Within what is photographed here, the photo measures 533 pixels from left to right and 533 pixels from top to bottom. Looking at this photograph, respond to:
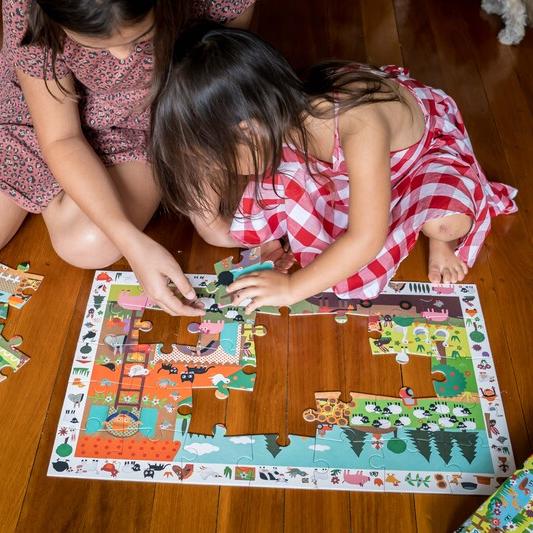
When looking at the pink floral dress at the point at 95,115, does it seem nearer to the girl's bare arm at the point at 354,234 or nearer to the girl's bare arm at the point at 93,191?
the girl's bare arm at the point at 93,191

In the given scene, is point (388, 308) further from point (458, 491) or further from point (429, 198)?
point (458, 491)

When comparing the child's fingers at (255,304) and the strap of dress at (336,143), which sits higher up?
the strap of dress at (336,143)

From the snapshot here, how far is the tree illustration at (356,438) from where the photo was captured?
1.06m

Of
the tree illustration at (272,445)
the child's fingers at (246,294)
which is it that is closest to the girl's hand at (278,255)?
the child's fingers at (246,294)

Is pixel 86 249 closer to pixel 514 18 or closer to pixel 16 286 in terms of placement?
pixel 16 286

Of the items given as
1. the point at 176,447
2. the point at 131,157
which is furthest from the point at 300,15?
the point at 176,447

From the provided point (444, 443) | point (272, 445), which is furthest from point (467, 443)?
point (272, 445)

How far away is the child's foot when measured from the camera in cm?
129

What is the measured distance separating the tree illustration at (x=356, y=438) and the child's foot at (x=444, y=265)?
37 cm

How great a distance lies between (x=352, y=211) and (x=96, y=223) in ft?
1.52

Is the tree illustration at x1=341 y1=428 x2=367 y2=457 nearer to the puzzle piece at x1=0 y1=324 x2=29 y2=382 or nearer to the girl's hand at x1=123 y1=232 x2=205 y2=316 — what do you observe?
the girl's hand at x1=123 y1=232 x2=205 y2=316

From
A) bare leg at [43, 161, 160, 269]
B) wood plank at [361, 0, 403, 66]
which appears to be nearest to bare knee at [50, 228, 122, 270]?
bare leg at [43, 161, 160, 269]

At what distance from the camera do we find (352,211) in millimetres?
1100

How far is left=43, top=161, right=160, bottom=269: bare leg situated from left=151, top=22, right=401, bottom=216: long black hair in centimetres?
23
